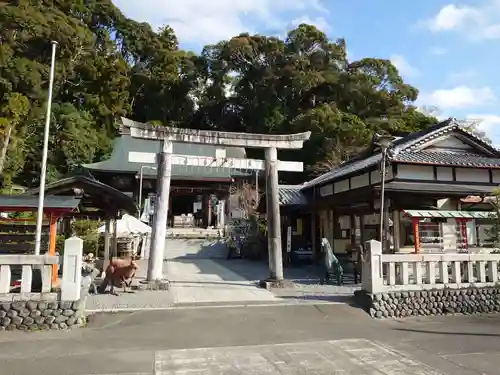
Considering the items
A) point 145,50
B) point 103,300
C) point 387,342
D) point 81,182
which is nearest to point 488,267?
point 387,342

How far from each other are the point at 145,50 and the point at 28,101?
23455mm

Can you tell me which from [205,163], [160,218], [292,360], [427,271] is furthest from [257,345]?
[205,163]

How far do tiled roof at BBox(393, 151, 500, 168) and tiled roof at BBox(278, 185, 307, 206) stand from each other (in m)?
6.27

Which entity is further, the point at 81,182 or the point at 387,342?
the point at 81,182

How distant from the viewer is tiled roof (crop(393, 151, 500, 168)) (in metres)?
14.4

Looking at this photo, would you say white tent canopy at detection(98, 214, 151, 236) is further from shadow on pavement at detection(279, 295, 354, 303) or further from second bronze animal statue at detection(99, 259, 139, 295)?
shadow on pavement at detection(279, 295, 354, 303)

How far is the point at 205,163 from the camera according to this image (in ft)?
42.1

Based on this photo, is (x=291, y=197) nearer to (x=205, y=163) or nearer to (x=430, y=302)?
(x=205, y=163)

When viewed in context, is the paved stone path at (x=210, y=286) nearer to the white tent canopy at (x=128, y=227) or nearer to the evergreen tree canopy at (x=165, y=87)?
the white tent canopy at (x=128, y=227)

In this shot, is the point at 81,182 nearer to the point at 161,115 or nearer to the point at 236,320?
the point at 236,320

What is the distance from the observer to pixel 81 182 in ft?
42.4

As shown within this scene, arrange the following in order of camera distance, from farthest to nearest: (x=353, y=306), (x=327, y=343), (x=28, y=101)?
(x=28, y=101), (x=353, y=306), (x=327, y=343)

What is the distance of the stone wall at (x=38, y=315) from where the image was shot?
292 inches

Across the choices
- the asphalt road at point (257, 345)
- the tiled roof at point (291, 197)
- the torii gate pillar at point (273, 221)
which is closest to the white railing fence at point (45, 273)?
the asphalt road at point (257, 345)
